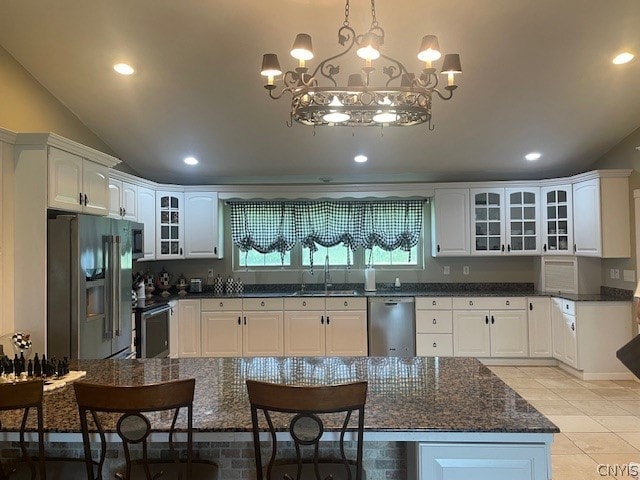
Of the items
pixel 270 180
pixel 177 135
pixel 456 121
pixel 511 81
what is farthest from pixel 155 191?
pixel 511 81

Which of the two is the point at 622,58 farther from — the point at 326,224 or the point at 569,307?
the point at 326,224

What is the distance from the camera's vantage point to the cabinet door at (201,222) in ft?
18.3

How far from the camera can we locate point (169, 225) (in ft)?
17.9

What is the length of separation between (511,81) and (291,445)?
129 inches

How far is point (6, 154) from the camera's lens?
2.83 m

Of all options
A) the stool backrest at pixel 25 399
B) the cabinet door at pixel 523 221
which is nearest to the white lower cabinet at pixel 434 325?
the cabinet door at pixel 523 221

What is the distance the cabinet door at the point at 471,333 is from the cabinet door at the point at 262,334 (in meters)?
2.08

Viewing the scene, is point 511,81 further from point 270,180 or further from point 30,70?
point 30,70

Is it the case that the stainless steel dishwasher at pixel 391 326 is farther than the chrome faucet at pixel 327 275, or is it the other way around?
the chrome faucet at pixel 327 275

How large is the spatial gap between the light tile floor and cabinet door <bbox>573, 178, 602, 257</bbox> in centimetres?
141

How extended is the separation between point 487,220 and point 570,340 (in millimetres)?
1646

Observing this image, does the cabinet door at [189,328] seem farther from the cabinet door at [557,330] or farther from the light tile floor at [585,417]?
the cabinet door at [557,330]

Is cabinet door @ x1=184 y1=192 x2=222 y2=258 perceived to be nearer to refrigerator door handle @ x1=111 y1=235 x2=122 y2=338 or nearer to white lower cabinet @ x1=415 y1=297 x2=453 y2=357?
refrigerator door handle @ x1=111 y1=235 x2=122 y2=338

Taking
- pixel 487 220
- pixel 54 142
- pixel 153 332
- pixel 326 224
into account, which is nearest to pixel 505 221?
pixel 487 220
